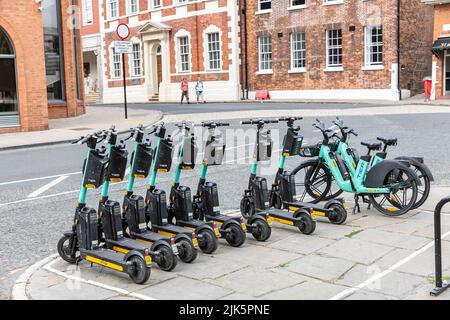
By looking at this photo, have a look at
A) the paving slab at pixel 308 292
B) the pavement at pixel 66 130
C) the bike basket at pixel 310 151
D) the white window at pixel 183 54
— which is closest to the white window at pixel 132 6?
the white window at pixel 183 54

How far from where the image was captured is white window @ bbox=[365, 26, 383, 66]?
3130 cm

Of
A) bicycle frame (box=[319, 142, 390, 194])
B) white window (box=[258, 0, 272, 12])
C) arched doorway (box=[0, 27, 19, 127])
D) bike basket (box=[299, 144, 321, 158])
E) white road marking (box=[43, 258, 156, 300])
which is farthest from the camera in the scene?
white window (box=[258, 0, 272, 12])

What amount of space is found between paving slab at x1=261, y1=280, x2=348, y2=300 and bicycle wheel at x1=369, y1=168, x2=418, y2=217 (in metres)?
2.53

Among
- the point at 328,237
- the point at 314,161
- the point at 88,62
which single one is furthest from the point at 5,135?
the point at 88,62

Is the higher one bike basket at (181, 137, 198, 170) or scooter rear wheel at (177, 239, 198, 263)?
bike basket at (181, 137, 198, 170)

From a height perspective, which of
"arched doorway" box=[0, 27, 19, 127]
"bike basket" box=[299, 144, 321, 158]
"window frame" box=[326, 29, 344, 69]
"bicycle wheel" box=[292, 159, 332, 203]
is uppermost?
"window frame" box=[326, 29, 344, 69]

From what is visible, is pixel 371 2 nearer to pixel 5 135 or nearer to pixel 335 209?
pixel 5 135

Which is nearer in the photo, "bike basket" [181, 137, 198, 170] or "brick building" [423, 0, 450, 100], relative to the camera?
"bike basket" [181, 137, 198, 170]

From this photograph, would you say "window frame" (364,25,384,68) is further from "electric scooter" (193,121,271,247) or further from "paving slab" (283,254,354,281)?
"paving slab" (283,254,354,281)

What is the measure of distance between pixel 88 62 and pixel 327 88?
2565 cm

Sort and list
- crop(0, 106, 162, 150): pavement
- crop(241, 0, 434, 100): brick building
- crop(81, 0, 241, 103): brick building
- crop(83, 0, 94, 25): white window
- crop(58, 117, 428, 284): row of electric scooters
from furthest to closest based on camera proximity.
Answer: crop(83, 0, 94, 25): white window, crop(81, 0, 241, 103): brick building, crop(241, 0, 434, 100): brick building, crop(0, 106, 162, 150): pavement, crop(58, 117, 428, 284): row of electric scooters

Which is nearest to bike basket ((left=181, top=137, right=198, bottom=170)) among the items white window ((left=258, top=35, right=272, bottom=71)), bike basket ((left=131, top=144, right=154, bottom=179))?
bike basket ((left=131, top=144, right=154, bottom=179))

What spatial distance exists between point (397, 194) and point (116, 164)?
365 centimetres

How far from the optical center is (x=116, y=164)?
552cm
